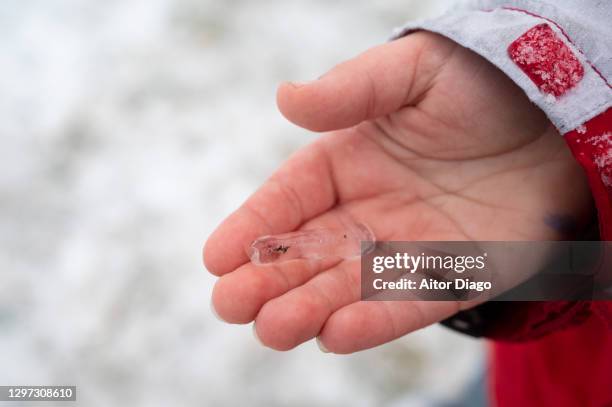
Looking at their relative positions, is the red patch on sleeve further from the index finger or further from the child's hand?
the index finger

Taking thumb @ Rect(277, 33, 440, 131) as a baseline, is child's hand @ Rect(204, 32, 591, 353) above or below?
below

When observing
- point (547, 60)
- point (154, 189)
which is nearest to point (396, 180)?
point (547, 60)

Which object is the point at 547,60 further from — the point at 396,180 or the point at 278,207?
the point at 278,207

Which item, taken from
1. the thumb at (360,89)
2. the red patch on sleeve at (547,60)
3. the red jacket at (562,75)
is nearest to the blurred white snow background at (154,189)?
the red jacket at (562,75)

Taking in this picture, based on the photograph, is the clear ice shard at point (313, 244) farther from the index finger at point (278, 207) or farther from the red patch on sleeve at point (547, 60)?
the red patch on sleeve at point (547, 60)

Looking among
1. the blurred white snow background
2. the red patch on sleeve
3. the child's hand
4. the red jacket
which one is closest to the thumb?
the child's hand

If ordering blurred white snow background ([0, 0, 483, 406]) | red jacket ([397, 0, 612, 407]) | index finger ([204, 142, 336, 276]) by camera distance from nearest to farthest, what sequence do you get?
1. red jacket ([397, 0, 612, 407])
2. index finger ([204, 142, 336, 276])
3. blurred white snow background ([0, 0, 483, 406])

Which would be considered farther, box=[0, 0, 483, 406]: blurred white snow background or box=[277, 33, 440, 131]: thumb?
box=[0, 0, 483, 406]: blurred white snow background
